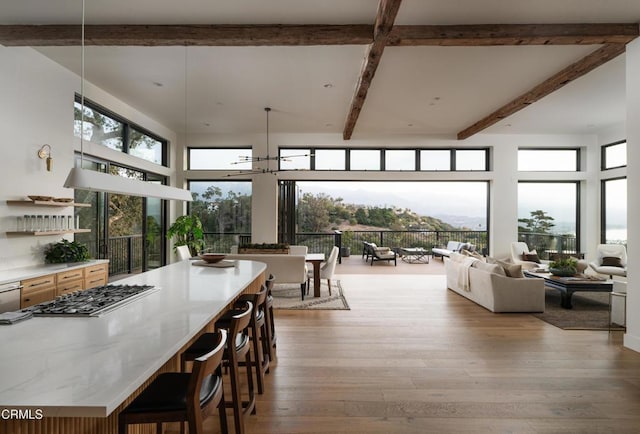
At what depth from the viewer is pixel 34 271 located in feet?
11.5

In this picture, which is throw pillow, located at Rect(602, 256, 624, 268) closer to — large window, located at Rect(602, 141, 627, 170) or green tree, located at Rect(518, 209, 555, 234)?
green tree, located at Rect(518, 209, 555, 234)

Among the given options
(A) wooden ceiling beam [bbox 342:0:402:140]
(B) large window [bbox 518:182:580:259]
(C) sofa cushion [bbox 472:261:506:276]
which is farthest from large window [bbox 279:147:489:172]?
(C) sofa cushion [bbox 472:261:506:276]

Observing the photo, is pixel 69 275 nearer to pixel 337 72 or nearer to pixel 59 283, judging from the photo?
pixel 59 283

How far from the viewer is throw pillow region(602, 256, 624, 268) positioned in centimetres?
654

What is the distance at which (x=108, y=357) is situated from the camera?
1216 millimetres

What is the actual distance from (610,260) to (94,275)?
30.0 ft

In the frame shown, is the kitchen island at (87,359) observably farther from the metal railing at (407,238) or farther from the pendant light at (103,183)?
the metal railing at (407,238)

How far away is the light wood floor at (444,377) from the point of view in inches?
85.0

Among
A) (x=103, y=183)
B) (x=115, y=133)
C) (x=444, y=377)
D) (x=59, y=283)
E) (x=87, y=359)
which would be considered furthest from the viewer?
(x=115, y=133)

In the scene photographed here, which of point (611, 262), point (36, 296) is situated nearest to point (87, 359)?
point (36, 296)

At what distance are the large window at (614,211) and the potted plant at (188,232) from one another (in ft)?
31.0

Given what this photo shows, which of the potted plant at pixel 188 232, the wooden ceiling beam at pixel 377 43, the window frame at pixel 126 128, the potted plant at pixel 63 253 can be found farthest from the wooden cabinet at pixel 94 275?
the wooden ceiling beam at pixel 377 43

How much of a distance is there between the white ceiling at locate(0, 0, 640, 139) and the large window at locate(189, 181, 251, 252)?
1439mm

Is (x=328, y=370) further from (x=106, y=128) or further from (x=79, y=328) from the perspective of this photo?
(x=106, y=128)
